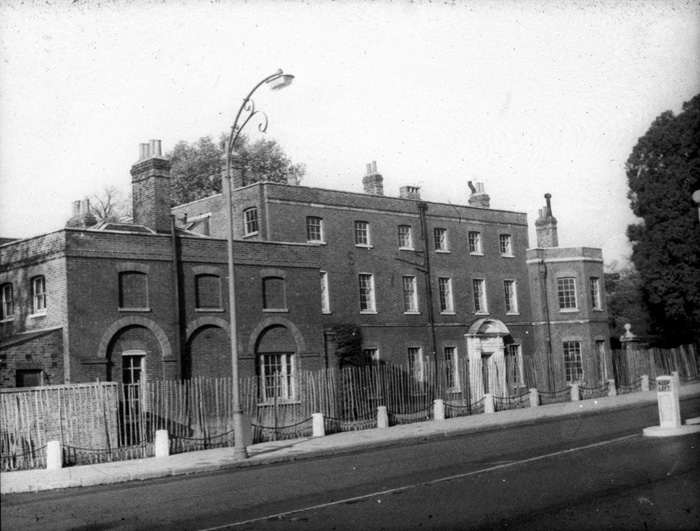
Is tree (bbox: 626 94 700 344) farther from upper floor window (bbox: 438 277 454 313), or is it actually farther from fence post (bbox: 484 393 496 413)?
fence post (bbox: 484 393 496 413)

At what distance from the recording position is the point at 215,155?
5341 cm

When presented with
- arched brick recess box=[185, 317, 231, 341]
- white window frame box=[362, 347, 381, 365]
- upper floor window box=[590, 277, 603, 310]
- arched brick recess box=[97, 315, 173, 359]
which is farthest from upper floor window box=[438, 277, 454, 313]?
arched brick recess box=[97, 315, 173, 359]

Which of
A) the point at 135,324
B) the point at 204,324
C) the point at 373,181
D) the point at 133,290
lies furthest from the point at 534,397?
the point at 133,290

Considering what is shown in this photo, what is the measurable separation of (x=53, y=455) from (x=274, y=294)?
1233 cm

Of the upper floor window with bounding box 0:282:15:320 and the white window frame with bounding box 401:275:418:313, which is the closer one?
the upper floor window with bounding box 0:282:15:320

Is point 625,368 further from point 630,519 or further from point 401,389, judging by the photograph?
point 630,519

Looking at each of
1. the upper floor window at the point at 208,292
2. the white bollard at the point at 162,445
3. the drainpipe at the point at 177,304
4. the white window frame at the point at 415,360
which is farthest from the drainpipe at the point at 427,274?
the white bollard at the point at 162,445

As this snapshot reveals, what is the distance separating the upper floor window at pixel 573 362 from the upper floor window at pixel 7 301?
1112 inches

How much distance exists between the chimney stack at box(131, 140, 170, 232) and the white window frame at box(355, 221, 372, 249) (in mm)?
10426

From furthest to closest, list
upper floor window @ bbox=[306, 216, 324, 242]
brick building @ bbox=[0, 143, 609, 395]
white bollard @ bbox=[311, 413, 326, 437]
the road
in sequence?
upper floor window @ bbox=[306, 216, 324, 242], brick building @ bbox=[0, 143, 609, 395], white bollard @ bbox=[311, 413, 326, 437], the road

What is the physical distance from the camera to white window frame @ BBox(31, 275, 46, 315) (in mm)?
26531

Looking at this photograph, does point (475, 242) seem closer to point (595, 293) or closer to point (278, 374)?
point (595, 293)

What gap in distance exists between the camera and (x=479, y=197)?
46.5m

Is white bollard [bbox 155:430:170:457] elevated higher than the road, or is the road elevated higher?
white bollard [bbox 155:430:170:457]
